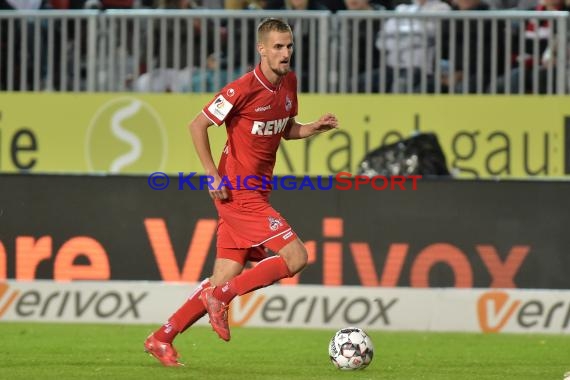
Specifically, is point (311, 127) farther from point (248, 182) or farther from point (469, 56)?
point (469, 56)

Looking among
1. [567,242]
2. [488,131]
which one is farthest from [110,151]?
[567,242]

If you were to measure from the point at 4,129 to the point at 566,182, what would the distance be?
18.6ft

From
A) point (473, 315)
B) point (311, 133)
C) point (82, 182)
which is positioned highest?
point (311, 133)

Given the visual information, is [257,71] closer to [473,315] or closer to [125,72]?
[473,315]

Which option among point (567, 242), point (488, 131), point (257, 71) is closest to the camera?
point (257, 71)

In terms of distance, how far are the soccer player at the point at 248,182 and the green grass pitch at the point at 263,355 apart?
0.42 meters

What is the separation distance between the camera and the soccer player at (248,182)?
8.97 meters

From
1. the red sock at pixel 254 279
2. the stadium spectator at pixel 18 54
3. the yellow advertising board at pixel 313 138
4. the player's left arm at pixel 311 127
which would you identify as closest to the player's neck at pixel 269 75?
the player's left arm at pixel 311 127

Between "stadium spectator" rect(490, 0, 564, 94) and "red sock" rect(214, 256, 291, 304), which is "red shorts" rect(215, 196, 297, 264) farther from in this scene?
"stadium spectator" rect(490, 0, 564, 94)

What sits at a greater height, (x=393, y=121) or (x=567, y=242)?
(x=393, y=121)

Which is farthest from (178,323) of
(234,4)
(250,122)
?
(234,4)

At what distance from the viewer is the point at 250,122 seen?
9.20 m

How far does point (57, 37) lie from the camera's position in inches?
558

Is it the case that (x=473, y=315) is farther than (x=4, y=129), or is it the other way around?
(x=4, y=129)
